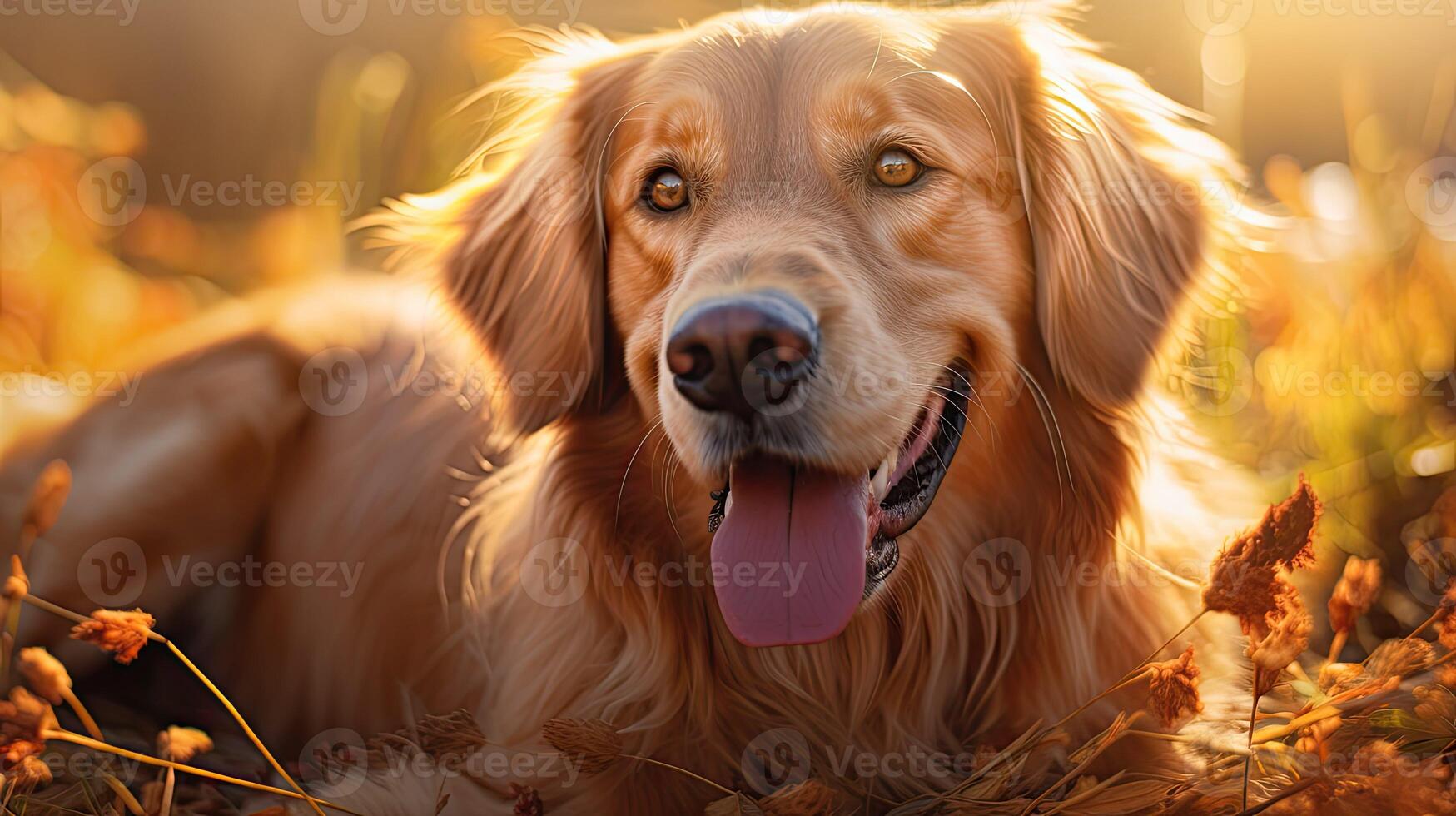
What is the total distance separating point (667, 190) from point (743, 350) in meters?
0.69

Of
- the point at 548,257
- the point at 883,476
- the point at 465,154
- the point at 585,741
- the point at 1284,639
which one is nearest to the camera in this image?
the point at 1284,639

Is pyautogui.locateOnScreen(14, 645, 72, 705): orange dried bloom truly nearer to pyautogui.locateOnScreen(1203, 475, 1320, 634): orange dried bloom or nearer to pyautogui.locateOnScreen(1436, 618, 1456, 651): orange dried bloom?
pyautogui.locateOnScreen(1203, 475, 1320, 634): orange dried bloom

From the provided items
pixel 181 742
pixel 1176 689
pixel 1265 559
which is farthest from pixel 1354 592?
pixel 181 742

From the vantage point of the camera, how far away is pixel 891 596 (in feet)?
7.77

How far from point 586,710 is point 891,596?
2.36 ft

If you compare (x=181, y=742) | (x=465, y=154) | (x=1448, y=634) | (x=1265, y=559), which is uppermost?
(x=465, y=154)

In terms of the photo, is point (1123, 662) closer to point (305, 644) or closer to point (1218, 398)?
point (1218, 398)

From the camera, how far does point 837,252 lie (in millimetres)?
2068

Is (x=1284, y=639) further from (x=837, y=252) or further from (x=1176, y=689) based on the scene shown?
(x=837, y=252)

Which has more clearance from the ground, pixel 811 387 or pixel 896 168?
pixel 896 168

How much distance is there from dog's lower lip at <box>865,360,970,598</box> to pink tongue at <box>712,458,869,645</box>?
0.08 metres

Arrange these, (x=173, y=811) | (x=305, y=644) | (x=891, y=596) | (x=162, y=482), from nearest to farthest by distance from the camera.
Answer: (x=173, y=811) < (x=891, y=596) < (x=162, y=482) < (x=305, y=644)

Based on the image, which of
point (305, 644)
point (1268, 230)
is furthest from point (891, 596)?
point (305, 644)

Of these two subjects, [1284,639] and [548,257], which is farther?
[548,257]
